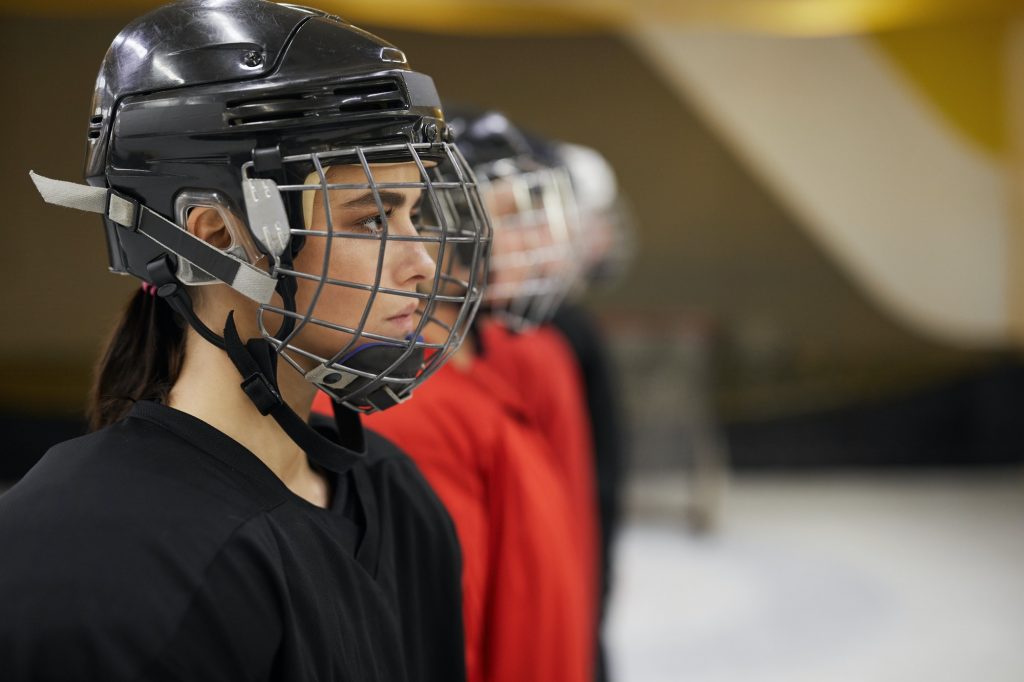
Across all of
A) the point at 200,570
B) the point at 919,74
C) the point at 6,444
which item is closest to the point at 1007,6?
the point at 919,74

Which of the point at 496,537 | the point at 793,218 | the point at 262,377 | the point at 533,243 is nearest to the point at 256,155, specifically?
the point at 262,377

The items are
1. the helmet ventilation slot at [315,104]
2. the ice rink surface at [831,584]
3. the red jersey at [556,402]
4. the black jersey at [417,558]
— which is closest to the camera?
the helmet ventilation slot at [315,104]

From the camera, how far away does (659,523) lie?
5559 mm

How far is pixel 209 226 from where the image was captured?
0.91m

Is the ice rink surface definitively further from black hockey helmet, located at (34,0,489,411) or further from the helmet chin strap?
black hockey helmet, located at (34,0,489,411)

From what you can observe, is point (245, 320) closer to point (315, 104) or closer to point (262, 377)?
point (262, 377)

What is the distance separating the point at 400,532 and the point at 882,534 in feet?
15.1

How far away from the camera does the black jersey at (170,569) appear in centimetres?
73

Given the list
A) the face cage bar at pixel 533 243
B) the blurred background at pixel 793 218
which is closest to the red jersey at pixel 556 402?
the face cage bar at pixel 533 243

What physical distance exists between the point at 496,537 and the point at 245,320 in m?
0.84

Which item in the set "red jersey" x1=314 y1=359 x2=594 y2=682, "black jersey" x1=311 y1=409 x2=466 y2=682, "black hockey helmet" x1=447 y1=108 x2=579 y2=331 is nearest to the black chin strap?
"black jersey" x1=311 y1=409 x2=466 y2=682

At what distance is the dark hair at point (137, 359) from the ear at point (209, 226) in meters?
0.10

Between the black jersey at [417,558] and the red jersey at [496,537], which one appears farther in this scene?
the red jersey at [496,537]

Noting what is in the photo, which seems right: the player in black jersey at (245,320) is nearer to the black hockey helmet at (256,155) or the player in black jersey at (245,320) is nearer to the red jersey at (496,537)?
the black hockey helmet at (256,155)
